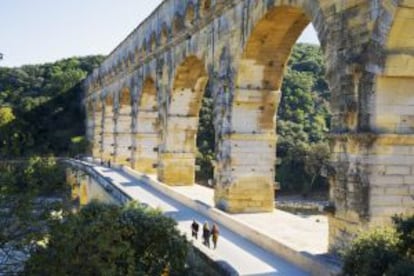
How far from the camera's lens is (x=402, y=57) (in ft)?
28.1

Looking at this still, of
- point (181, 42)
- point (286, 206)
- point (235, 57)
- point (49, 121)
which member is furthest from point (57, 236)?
point (49, 121)

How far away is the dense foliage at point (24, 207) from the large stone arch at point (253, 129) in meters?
7.97

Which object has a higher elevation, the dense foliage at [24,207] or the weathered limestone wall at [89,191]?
the dense foliage at [24,207]

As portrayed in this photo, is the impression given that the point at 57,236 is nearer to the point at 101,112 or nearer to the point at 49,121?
the point at 101,112

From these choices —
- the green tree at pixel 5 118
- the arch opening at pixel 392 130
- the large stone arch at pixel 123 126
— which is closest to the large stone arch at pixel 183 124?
the green tree at pixel 5 118

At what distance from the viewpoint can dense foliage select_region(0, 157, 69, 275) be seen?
652 centimetres

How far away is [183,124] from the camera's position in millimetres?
21500

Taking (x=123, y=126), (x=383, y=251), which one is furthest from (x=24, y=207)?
(x=123, y=126)

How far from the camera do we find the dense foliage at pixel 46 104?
4815 centimetres

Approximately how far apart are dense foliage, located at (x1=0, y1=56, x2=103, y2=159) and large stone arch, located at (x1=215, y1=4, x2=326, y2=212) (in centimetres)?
2930

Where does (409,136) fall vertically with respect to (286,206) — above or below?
above

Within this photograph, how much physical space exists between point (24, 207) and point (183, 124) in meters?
15.1

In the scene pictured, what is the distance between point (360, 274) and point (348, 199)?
262 cm

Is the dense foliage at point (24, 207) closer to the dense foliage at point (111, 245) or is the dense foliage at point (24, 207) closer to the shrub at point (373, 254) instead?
the dense foliage at point (111, 245)
